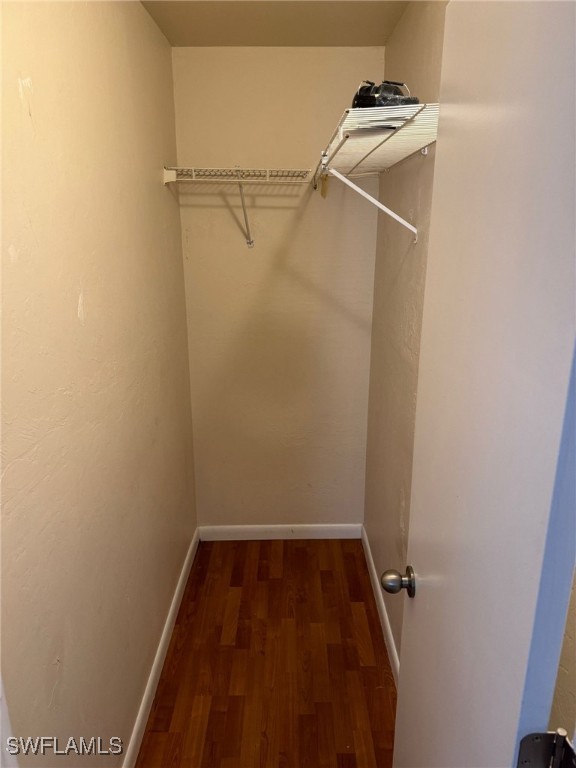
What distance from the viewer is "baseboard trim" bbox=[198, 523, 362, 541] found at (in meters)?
2.82

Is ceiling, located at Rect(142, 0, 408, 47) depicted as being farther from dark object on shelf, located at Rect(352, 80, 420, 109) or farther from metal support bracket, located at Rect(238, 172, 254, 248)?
dark object on shelf, located at Rect(352, 80, 420, 109)

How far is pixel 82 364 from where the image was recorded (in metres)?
1.24

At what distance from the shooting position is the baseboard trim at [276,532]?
2822mm

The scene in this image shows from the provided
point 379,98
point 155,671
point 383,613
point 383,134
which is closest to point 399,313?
point 383,134

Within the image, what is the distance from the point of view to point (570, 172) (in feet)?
1.49

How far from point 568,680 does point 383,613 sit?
1.64 metres

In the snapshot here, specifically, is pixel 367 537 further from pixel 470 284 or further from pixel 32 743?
pixel 470 284

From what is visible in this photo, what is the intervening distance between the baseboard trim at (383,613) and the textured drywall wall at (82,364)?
3.04 feet

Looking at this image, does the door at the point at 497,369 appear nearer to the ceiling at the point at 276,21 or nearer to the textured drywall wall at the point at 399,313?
the textured drywall wall at the point at 399,313

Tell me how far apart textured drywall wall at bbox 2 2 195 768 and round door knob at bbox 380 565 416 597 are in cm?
71

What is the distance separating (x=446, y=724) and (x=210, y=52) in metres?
2.49

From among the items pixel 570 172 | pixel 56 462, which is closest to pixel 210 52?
pixel 56 462

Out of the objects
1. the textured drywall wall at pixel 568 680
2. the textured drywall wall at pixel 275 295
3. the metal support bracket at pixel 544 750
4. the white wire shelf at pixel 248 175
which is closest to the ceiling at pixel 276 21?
the textured drywall wall at pixel 275 295

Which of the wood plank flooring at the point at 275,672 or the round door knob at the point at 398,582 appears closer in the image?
the round door knob at the point at 398,582
